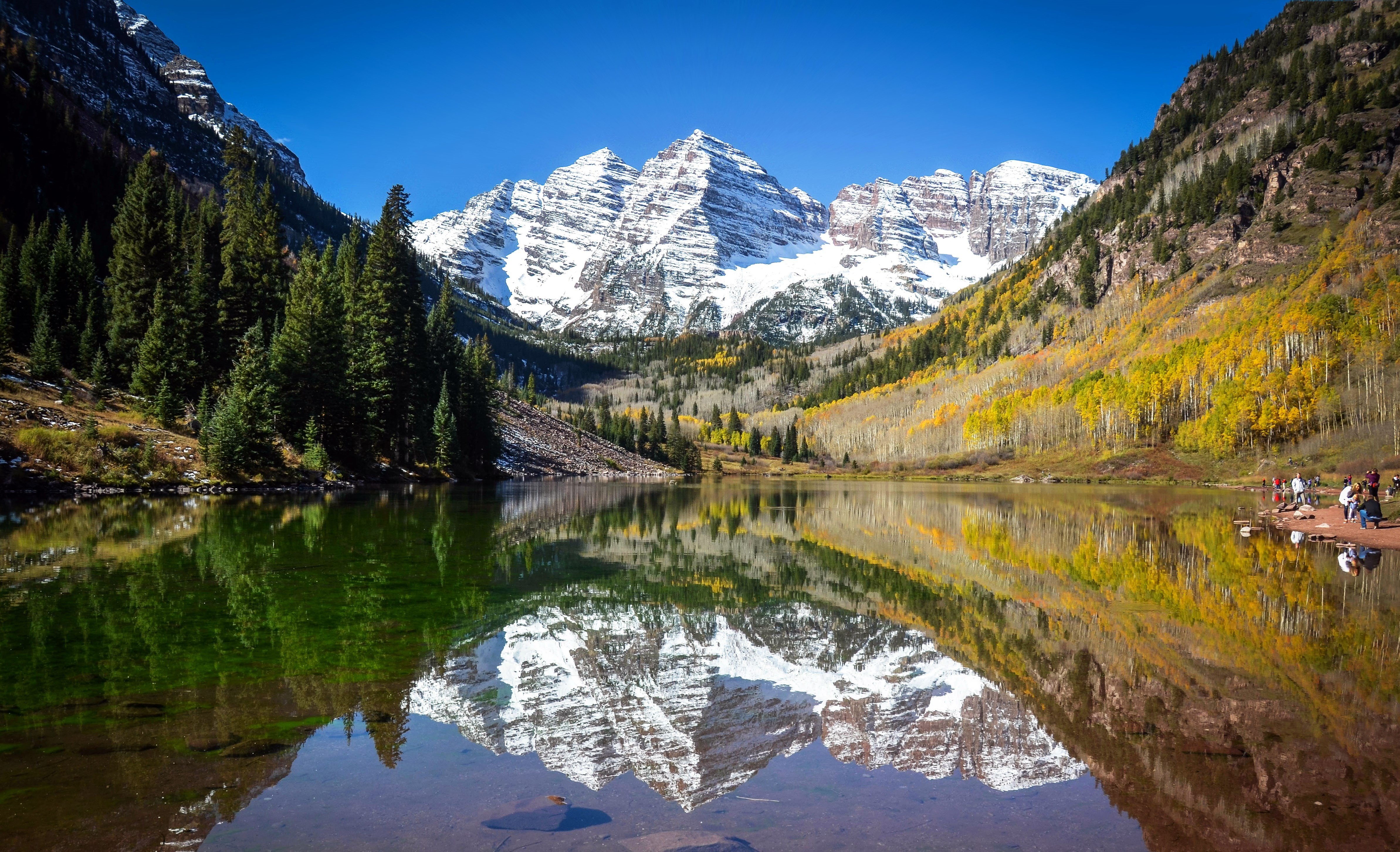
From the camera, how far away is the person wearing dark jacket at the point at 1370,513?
29.9 m

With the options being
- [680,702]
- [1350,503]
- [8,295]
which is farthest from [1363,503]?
[8,295]

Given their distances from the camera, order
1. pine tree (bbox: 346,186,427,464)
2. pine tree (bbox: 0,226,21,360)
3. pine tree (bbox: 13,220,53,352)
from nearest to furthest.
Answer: pine tree (bbox: 0,226,21,360) < pine tree (bbox: 13,220,53,352) < pine tree (bbox: 346,186,427,464)

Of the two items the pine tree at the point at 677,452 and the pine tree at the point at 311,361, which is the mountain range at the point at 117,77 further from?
the pine tree at the point at 311,361

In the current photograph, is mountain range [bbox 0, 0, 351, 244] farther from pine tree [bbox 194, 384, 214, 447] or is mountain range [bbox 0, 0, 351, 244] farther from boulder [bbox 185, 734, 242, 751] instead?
boulder [bbox 185, 734, 242, 751]

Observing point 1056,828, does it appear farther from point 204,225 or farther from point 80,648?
point 204,225

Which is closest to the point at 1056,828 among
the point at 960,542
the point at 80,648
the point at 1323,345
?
the point at 80,648

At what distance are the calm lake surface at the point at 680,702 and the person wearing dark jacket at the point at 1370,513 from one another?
13.8 m

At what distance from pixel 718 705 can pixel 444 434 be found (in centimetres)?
6263

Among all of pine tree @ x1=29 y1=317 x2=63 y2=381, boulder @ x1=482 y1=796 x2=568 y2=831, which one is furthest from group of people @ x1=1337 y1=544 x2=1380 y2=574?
pine tree @ x1=29 y1=317 x2=63 y2=381

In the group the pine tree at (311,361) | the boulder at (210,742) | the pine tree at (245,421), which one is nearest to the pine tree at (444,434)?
the pine tree at (311,361)

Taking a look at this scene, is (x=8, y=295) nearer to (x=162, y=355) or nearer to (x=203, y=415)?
(x=162, y=355)

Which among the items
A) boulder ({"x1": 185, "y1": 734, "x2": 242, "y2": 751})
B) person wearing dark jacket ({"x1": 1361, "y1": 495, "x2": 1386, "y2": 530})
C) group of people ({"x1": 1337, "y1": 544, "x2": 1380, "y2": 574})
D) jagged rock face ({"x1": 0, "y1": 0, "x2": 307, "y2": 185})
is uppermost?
jagged rock face ({"x1": 0, "y1": 0, "x2": 307, "y2": 185})

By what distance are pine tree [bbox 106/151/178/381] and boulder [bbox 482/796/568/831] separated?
56.0m

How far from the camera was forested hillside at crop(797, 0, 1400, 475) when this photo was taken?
84.9 metres
